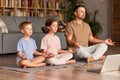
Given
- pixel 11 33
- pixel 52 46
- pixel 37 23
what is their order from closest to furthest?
pixel 52 46, pixel 11 33, pixel 37 23

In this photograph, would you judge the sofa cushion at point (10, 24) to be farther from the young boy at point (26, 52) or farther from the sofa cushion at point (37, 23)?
the young boy at point (26, 52)

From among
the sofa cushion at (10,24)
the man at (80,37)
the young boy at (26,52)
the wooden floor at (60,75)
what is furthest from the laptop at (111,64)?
the sofa cushion at (10,24)

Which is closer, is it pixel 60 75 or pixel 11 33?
pixel 60 75

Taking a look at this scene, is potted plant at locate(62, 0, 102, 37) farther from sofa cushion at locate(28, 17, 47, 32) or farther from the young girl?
the young girl

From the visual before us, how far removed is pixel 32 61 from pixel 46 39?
0.45 meters

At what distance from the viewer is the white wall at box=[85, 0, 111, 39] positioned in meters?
9.44

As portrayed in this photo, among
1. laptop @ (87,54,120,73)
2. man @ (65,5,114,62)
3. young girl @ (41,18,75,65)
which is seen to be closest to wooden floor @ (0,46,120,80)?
laptop @ (87,54,120,73)

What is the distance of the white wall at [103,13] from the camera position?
372 inches

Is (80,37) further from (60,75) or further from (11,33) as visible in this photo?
(11,33)

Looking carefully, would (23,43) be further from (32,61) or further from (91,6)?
(91,6)

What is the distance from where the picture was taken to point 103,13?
9.45 m

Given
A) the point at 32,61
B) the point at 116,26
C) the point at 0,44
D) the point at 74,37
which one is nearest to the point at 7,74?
the point at 32,61

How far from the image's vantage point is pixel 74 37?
5.17 meters

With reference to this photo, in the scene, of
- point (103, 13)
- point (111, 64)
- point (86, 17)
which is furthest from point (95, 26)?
point (111, 64)
